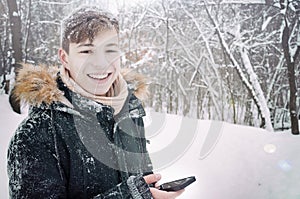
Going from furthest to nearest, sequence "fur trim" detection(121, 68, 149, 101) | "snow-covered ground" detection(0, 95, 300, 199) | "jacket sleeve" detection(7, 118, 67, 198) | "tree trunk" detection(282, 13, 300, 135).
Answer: "tree trunk" detection(282, 13, 300, 135) → "snow-covered ground" detection(0, 95, 300, 199) → "fur trim" detection(121, 68, 149, 101) → "jacket sleeve" detection(7, 118, 67, 198)

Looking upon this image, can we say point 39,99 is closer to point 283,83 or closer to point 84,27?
point 84,27

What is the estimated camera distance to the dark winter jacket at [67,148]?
47cm

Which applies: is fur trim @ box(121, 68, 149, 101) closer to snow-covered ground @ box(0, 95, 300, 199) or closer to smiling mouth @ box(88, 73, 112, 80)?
smiling mouth @ box(88, 73, 112, 80)

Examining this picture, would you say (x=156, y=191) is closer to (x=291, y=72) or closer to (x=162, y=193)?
(x=162, y=193)

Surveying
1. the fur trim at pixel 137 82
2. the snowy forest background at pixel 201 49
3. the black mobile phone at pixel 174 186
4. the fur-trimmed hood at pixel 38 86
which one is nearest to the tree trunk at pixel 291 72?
the snowy forest background at pixel 201 49

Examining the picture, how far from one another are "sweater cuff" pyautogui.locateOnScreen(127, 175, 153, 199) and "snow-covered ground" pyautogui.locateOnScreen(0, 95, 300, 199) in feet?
3.45

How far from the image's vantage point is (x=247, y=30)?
6.03ft

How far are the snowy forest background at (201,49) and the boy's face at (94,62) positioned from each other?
1106mm

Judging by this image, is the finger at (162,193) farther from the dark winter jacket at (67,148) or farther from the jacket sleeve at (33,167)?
the jacket sleeve at (33,167)

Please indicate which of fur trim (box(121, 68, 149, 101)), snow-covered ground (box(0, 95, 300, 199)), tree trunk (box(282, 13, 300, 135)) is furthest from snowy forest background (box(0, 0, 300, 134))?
fur trim (box(121, 68, 149, 101))

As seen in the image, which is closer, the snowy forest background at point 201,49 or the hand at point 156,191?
the hand at point 156,191

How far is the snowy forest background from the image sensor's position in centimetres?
178

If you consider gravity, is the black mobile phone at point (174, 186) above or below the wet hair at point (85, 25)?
below

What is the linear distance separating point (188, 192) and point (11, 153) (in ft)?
3.94
